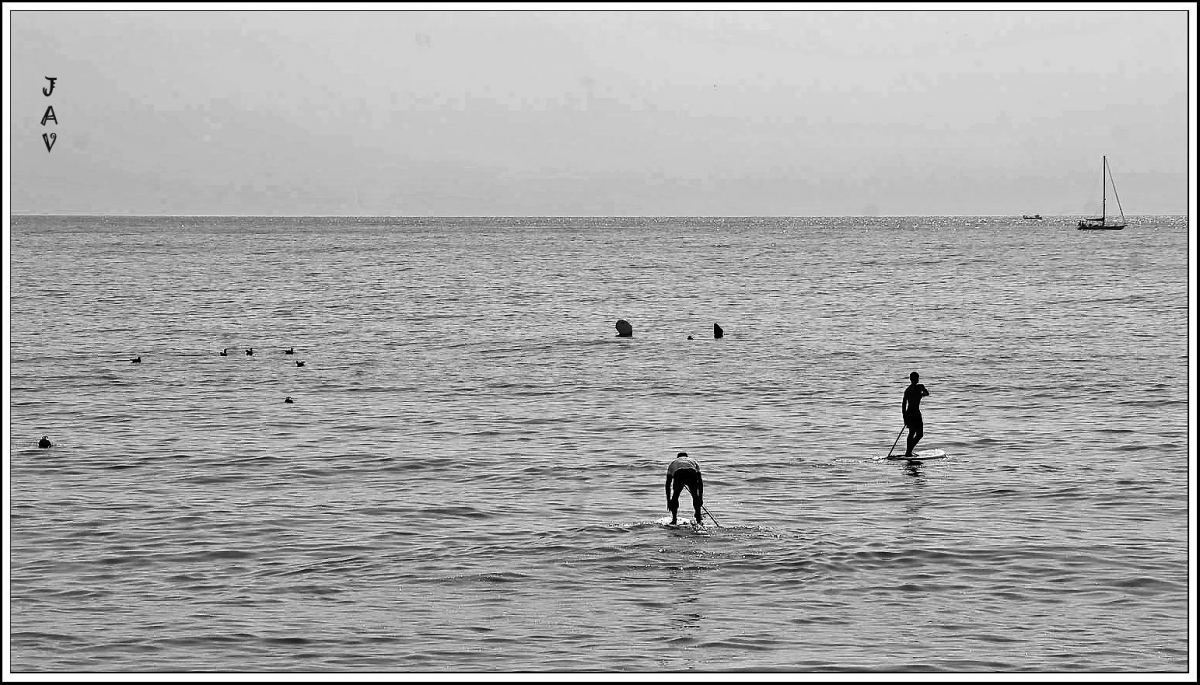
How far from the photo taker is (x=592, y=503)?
86.2 ft

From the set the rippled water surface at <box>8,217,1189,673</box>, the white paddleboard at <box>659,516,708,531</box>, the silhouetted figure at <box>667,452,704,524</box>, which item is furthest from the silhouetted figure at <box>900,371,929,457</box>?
the silhouetted figure at <box>667,452,704,524</box>

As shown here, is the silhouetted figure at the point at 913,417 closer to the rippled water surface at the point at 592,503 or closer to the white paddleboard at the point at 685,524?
the rippled water surface at the point at 592,503

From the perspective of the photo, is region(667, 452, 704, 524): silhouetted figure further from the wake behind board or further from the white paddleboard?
the wake behind board

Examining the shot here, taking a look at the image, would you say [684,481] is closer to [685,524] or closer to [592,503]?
[685,524]

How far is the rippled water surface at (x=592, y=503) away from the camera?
1817cm

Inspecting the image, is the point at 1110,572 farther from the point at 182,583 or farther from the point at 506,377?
the point at 506,377

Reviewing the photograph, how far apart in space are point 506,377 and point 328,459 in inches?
676

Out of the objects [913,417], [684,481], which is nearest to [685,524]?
[684,481]

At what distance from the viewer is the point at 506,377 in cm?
4831

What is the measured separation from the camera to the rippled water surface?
18.2m

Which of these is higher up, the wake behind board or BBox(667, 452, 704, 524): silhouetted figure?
BBox(667, 452, 704, 524): silhouetted figure

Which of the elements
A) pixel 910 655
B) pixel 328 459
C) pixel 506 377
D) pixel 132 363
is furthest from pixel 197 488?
pixel 132 363

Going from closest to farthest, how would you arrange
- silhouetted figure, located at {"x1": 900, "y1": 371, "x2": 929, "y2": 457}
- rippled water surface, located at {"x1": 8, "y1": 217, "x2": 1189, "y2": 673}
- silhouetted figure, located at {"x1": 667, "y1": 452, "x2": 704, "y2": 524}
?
rippled water surface, located at {"x1": 8, "y1": 217, "x2": 1189, "y2": 673} → silhouetted figure, located at {"x1": 667, "y1": 452, "x2": 704, "y2": 524} → silhouetted figure, located at {"x1": 900, "y1": 371, "x2": 929, "y2": 457}

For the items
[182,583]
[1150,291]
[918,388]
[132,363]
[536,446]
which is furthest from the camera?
[1150,291]
